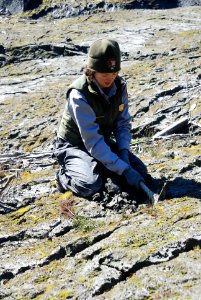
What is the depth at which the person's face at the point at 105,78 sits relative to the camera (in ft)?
16.7

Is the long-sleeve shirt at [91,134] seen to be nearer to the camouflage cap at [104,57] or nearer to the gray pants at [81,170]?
the gray pants at [81,170]

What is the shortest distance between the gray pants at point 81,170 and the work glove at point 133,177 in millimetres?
275

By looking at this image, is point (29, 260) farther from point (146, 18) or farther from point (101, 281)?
point (146, 18)

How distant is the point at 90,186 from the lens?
5.24 meters

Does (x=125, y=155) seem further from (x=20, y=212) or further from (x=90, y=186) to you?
(x=20, y=212)

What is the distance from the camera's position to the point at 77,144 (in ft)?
18.9

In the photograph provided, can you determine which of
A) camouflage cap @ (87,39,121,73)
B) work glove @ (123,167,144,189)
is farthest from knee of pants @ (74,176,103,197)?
camouflage cap @ (87,39,121,73)

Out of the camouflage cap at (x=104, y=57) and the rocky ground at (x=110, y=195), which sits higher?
the camouflage cap at (x=104, y=57)

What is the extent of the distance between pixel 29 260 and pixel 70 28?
10.5 meters

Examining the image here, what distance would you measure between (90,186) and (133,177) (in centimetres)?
50

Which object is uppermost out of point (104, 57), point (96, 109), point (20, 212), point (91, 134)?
point (104, 57)

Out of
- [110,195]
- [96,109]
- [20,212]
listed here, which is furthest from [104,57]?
[20,212]

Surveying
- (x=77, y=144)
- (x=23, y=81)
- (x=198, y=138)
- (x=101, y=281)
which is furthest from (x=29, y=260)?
(x=23, y=81)

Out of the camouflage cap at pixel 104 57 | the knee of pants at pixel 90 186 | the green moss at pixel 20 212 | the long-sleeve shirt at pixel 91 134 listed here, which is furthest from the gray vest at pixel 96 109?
the green moss at pixel 20 212
